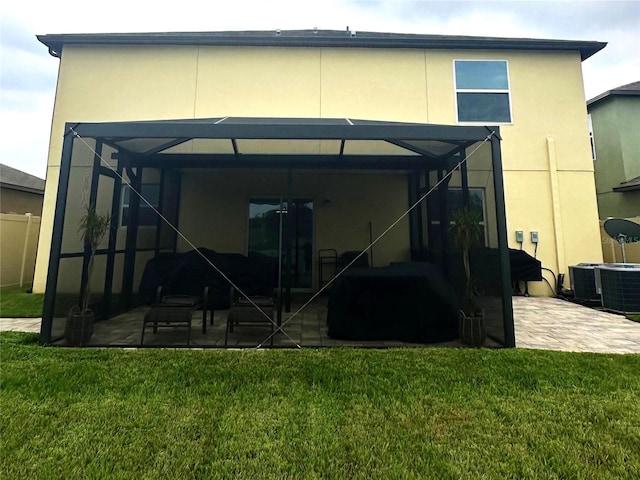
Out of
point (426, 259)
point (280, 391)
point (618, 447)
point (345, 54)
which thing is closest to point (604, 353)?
point (618, 447)

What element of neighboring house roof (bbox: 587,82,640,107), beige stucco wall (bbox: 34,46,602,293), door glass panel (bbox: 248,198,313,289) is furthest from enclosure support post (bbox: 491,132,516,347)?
neighboring house roof (bbox: 587,82,640,107)

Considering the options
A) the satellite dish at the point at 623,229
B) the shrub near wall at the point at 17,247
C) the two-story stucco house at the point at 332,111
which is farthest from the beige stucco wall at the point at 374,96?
the shrub near wall at the point at 17,247

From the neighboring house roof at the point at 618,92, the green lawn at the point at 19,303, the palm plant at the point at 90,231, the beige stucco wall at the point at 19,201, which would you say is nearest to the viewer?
the palm plant at the point at 90,231

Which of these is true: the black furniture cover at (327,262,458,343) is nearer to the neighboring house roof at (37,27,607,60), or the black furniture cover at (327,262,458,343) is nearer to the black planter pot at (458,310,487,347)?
the black planter pot at (458,310,487,347)

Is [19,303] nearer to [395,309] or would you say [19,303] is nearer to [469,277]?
[395,309]

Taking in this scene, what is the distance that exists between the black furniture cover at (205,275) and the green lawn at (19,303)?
1625mm

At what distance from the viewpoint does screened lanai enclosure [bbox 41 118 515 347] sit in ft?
11.5

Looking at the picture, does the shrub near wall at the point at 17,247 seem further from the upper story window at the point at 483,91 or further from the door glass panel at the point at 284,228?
the upper story window at the point at 483,91

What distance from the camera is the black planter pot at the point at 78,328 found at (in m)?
3.36

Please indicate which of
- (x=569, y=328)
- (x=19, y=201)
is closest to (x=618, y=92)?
(x=569, y=328)

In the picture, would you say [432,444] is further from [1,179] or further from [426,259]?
[1,179]

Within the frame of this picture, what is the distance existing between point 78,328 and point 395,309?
3786mm

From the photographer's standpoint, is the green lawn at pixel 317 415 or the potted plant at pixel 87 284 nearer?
the green lawn at pixel 317 415

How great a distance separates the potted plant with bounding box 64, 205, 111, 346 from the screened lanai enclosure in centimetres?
9
